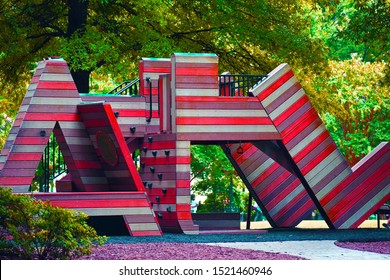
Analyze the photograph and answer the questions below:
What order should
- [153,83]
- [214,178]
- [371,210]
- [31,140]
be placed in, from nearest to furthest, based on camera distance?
[31,140]
[371,210]
[153,83]
[214,178]

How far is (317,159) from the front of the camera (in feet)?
77.2

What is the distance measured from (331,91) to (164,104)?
545 inches

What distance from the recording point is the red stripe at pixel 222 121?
881 inches

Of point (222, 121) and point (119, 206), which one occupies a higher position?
point (222, 121)

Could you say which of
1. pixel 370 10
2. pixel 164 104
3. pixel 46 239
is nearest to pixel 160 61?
pixel 164 104

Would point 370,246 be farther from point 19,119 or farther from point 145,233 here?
point 19,119

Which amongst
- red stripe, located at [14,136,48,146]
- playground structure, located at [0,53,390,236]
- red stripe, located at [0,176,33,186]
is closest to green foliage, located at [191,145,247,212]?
playground structure, located at [0,53,390,236]

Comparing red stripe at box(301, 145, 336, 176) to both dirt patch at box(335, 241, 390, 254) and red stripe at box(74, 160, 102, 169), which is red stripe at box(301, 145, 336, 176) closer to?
dirt patch at box(335, 241, 390, 254)

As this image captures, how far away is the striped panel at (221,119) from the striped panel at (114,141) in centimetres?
137

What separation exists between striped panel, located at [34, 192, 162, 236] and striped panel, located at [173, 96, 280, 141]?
1.93 m

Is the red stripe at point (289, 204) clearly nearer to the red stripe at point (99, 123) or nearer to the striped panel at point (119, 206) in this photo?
the striped panel at point (119, 206)

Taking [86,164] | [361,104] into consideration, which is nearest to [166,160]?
[86,164]

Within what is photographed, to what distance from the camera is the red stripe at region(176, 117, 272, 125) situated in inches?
881

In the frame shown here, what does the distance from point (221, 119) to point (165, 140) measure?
4.09 ft
